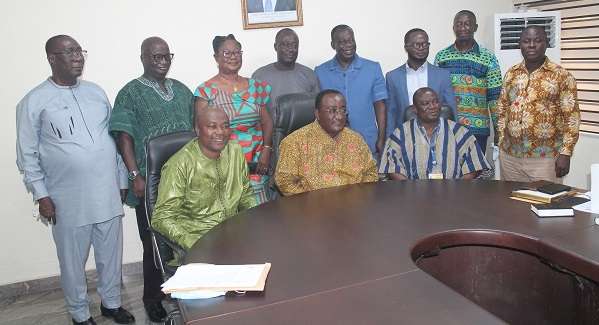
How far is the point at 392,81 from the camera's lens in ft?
12.5

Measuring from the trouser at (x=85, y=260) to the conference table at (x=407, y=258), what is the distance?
1.19 meters

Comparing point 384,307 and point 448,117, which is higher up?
point 448,117

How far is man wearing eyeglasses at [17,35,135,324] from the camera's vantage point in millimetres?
2781

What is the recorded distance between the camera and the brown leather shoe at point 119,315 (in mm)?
3148

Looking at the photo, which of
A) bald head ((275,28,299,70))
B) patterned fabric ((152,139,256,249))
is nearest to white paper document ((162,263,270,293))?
patterned fabric ((152,139,256,249))

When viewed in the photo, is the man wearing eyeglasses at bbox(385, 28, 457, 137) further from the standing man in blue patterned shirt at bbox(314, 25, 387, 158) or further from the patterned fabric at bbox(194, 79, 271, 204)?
the patterned fabric at bbox(194, 79, 271, 204)

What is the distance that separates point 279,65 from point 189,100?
0.80m

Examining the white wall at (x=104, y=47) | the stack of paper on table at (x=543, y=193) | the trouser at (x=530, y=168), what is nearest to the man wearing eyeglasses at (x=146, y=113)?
the white wall at (x=104, y=47)

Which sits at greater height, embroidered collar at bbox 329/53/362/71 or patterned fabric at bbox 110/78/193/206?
embroidered collar at bbox 329/53/362/71

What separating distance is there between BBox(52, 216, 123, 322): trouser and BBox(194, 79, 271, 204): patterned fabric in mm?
869

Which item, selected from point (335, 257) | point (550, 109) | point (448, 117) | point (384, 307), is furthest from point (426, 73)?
point (384, 307)

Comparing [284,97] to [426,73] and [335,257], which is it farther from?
[335,257]

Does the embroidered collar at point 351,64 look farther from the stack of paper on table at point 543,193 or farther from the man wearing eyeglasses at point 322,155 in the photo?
the stack of paper on table at point 543,193

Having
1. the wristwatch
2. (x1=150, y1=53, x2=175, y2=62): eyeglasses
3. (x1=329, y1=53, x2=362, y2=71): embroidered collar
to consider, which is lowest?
the wristwatch
